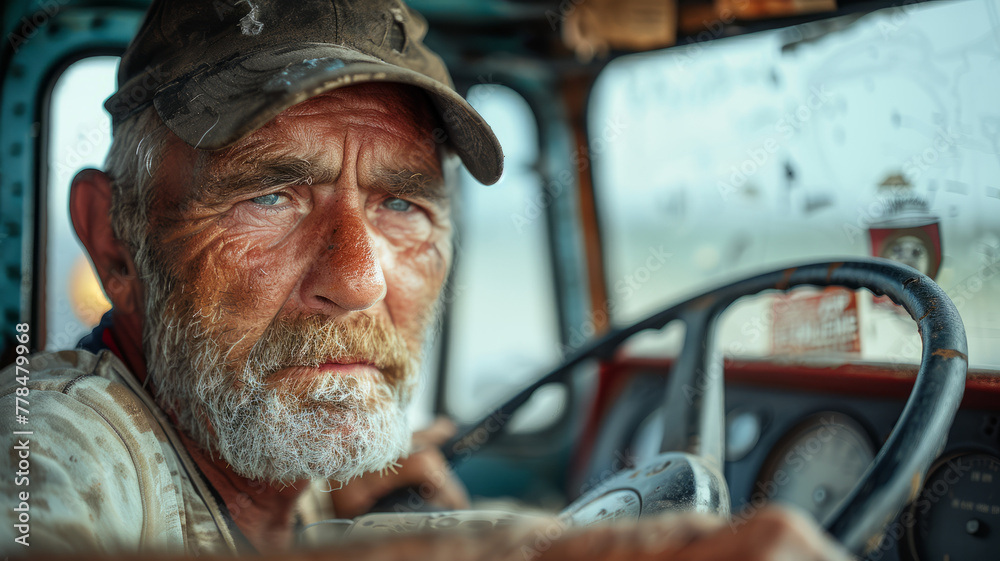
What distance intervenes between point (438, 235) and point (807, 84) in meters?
1.27

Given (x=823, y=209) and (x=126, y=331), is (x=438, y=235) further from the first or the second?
(x=823, y=209)

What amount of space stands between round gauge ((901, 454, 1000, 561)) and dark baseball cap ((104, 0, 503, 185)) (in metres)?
0.99

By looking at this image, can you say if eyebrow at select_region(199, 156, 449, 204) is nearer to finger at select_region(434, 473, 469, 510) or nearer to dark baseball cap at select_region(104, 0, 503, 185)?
dark baseball cap at select_region(104, 0, 503, 185)

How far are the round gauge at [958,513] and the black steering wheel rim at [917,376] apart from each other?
1.22 ft

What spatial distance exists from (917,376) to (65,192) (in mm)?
1556

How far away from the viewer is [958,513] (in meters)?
1.11

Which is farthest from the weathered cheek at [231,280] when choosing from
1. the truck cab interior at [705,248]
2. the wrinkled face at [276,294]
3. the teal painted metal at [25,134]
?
the teal painted metal at [25,134]

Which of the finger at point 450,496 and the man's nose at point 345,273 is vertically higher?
the man's nose at point 345,273

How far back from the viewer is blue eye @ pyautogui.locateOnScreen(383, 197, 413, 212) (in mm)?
1150

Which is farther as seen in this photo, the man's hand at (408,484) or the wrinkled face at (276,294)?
the man's hand at (408,484)

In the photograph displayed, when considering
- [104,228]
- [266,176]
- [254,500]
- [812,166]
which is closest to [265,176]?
[266,176]

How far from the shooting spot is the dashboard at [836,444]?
1.11 metres

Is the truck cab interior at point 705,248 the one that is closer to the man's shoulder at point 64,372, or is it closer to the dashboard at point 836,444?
the dashboard at point 836,444

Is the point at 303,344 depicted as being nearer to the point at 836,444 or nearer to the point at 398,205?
the point at 398,205
